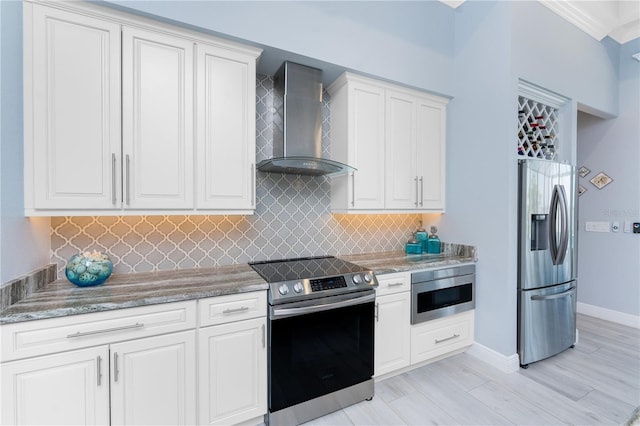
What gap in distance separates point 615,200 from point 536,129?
177 centimetres

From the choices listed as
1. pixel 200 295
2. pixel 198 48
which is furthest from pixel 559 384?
pixel 198 48

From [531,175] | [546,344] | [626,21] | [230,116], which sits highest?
[626,21]

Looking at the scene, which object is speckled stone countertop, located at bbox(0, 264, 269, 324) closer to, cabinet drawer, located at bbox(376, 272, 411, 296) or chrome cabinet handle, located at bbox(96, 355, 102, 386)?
chrome cabinet handle, located at bbox(96, 355, 102, 386)

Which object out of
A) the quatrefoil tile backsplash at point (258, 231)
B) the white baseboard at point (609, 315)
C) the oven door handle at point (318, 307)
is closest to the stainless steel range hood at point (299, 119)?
the quatrefoil tile backsplash at point (258, 231)

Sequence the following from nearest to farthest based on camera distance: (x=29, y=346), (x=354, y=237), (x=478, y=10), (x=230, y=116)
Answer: (x=29, y=346) → (x=230, y=116) → (x=478, y=10) → (x=354, y=237)

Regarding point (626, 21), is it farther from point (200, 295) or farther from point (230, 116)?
point (200, 295)

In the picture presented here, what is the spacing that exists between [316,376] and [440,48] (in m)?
3.14

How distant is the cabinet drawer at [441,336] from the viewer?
234cm

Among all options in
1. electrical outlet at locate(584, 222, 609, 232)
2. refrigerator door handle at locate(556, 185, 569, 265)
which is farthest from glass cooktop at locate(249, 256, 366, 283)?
electrical outlet at locate(584, 222, 609, 232)

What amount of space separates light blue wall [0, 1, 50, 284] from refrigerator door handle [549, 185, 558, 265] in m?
3.82

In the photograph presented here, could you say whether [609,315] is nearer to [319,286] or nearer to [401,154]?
[401,154]

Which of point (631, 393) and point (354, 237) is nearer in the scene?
point (631, 393)

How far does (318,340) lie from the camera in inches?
71.5

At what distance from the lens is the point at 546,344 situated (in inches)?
99.8
